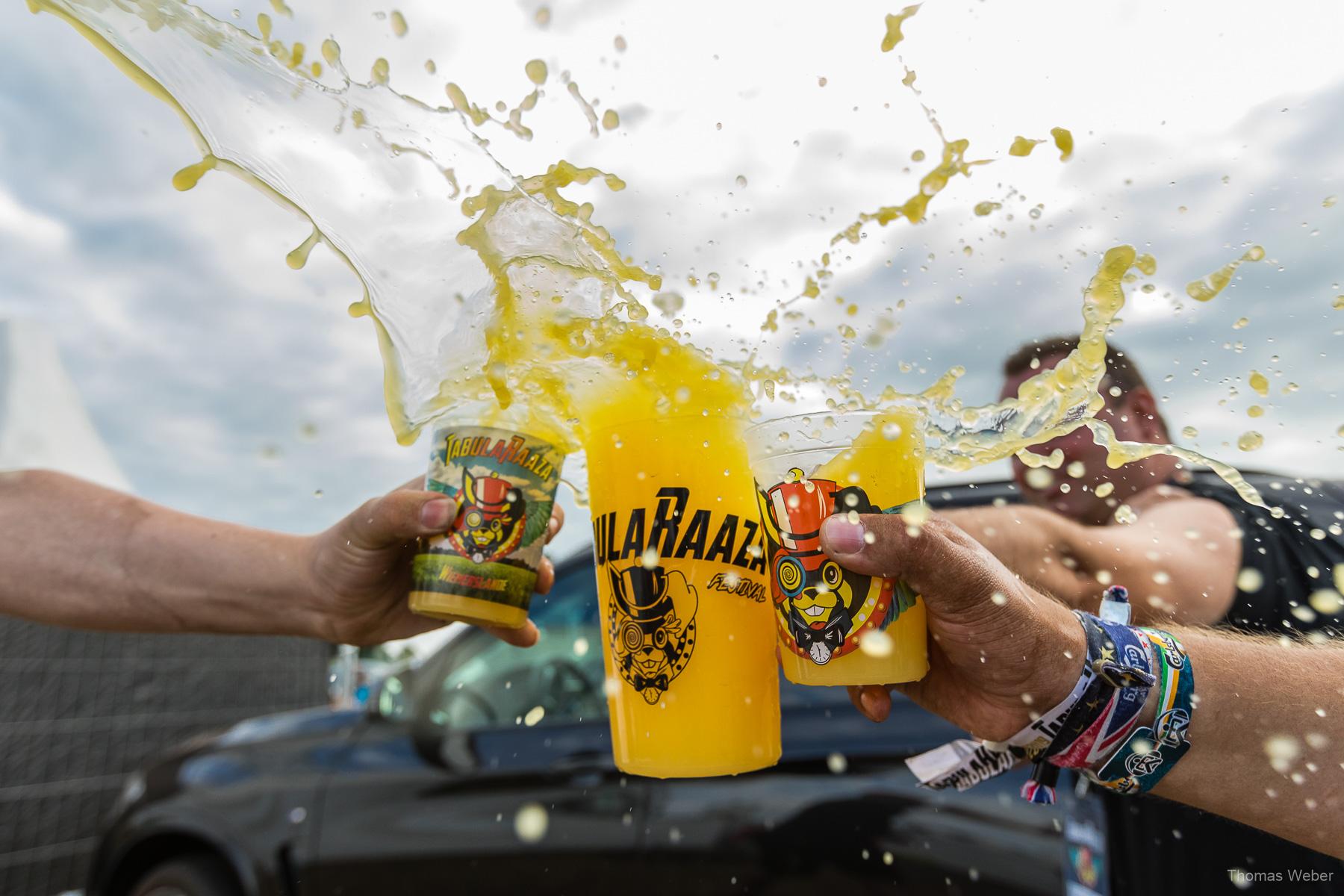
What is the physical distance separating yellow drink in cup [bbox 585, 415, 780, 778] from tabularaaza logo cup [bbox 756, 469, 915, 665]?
0.11 m

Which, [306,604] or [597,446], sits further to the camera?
[306,604]

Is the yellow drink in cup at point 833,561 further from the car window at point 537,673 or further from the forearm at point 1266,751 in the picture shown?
the car window at point 537,673

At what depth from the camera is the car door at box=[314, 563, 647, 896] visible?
8.39 feet

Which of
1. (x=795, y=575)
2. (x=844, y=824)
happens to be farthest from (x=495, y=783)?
(x=795, y=575)

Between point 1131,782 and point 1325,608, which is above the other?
point 1325,608

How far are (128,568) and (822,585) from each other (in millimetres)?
1736

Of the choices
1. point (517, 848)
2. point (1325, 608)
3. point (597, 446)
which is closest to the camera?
point (597, 446)

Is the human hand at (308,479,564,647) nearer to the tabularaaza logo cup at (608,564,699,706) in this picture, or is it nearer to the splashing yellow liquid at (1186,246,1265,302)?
the tabularaaza logo cup at (608,564,699,706)

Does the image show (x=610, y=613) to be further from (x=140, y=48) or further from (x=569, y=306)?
(x=140, y=48)

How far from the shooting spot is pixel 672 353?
4.09ft

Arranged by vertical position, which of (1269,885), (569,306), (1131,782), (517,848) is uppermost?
(569,306)

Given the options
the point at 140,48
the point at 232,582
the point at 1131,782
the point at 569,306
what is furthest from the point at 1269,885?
the point at 140,48

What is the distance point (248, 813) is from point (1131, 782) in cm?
343

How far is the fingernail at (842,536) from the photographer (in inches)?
41.5
